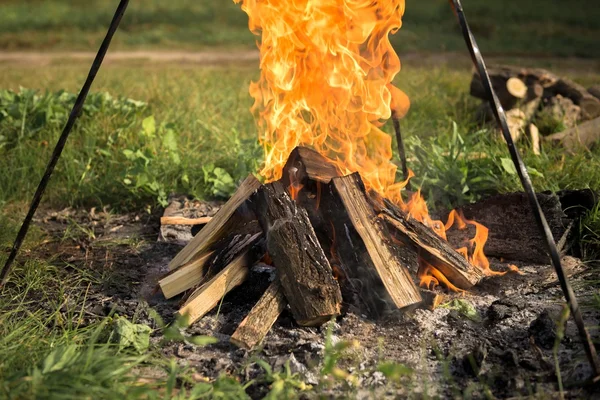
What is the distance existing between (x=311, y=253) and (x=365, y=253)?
25 cm

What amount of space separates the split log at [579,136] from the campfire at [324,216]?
6.48 feet

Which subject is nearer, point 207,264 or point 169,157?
point 207,264

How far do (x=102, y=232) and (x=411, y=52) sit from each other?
30.3ft

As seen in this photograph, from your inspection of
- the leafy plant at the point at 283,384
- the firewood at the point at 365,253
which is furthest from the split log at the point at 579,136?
the leafy plant at the point at 283,384

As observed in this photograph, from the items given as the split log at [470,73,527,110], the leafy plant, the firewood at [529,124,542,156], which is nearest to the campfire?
the leafy plant

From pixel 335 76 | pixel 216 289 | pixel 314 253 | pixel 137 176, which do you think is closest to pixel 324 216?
pixel 314 253

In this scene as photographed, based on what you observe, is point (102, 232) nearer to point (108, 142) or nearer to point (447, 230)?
point (108, 142)

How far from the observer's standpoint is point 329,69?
355 centimetres

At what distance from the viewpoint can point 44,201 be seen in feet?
15.9

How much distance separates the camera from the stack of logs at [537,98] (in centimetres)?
597

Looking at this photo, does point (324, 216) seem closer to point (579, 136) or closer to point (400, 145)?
point (400, 145)

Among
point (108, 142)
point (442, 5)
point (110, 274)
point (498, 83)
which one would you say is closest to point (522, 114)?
point (498, 83)

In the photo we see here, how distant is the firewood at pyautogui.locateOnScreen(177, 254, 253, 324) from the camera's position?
2.91 m

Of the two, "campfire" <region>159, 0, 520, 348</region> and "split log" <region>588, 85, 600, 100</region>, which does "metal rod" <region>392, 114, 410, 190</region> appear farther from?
"split log" <region>588, 85, 600, 100</region>
